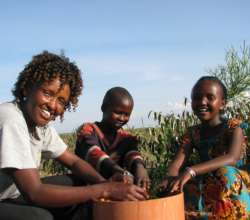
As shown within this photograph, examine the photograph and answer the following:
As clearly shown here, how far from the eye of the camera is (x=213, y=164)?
2566 mm

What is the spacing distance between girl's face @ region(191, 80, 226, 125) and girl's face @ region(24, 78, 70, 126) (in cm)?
110

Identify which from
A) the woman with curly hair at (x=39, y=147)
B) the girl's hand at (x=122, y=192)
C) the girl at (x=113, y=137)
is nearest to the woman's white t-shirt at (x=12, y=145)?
the woman with curly hair at (x=39, y=147)

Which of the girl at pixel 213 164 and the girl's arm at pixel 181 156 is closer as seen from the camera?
the girl at pixel 213 164

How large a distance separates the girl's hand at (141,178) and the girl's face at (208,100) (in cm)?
57

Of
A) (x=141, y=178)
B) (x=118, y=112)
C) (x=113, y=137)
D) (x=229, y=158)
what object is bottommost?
(x=141, y=178)

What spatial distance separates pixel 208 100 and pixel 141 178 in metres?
0.75

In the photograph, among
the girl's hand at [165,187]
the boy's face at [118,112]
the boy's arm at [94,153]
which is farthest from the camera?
the boy's face at [118,112]

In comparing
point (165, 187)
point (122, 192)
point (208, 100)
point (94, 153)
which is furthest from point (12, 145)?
point (208, 100)

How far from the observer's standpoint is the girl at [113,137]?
2967mm

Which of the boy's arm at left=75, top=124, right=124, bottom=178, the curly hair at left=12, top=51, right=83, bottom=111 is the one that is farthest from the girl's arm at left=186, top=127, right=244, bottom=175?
the curly hair at left=12, top=51, right=83, bottom=111

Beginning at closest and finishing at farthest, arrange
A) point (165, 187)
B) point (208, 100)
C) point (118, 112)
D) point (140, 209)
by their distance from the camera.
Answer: point (140, 209)
point (165, 187)
point (208, 100)
point (118, 112)

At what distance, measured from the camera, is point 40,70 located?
2.14 meters

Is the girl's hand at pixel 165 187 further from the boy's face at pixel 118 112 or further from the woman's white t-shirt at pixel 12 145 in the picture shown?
the boy's face at pixel 118 112

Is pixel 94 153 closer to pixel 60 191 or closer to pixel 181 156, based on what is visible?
pixel 181 156
